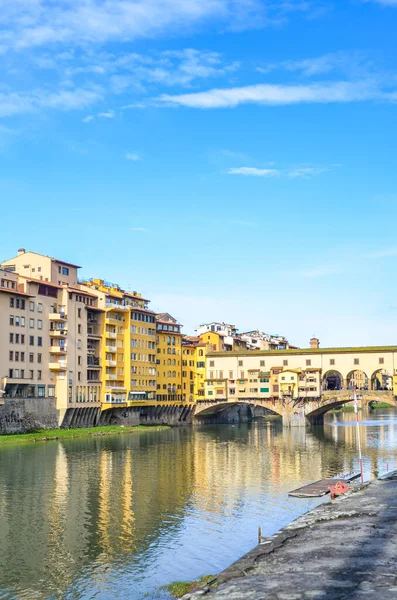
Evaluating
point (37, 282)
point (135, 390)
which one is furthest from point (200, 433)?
point (37, 282)

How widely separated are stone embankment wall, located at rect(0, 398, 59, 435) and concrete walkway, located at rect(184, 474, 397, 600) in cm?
6724

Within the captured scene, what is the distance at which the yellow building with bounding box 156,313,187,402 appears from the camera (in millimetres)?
139000

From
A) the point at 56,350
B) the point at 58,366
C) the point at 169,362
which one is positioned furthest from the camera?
the point at 169,362

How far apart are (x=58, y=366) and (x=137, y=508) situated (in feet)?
214

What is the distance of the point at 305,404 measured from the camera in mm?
137750

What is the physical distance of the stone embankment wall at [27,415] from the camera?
3807 inches

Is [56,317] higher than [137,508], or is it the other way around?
[56,317]

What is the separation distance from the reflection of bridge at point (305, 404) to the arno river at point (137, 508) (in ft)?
124

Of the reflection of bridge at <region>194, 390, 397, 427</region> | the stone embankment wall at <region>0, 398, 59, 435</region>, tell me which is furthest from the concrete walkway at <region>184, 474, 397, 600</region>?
the reflection of bridge at <region>194, 390, 397, 427</region>

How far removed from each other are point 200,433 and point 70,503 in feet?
236

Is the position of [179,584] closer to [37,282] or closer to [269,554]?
[269,554]

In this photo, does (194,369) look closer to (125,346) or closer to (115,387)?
(125,346)

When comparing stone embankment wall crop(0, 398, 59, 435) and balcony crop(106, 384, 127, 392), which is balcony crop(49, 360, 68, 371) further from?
balcony crop(106, 384, 127, 392)

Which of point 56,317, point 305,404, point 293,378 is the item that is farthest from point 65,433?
point 305,404
